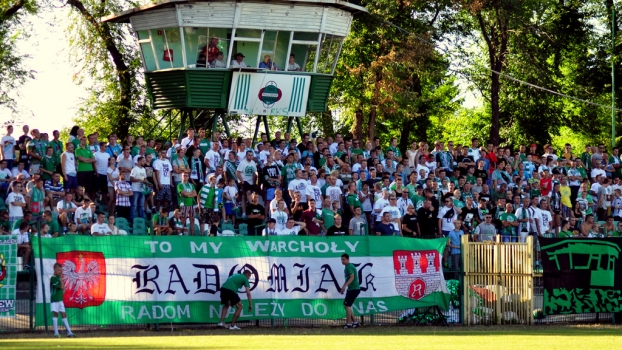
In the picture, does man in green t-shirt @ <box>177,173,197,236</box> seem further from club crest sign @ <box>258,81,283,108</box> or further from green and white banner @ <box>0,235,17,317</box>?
club crest sign @ <box>258,81,283,108</box>

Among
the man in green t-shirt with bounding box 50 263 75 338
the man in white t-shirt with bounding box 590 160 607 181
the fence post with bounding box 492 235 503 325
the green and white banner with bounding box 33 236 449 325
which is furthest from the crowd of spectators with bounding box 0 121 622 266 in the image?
the man in green t-shirt with bounding box 50 263 75 338

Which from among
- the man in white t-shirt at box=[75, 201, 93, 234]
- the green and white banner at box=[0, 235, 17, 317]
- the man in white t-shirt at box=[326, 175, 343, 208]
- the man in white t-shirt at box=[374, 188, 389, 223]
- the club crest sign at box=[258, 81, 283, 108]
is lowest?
the green and white banner at box=[0, 235, 17, 317]

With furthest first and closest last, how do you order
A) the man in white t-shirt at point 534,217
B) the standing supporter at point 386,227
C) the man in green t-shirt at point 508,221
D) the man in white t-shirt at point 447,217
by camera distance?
the man in white t-shirt at point 534,217, the man in green t-shirt at point 508,221, the man in white t-shirt at point 447,217, the standing supporter at point 386,227

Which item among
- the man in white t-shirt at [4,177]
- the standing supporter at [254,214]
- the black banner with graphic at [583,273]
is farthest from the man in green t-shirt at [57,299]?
the black banner with graphic at [583,273]

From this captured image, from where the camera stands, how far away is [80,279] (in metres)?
21.5

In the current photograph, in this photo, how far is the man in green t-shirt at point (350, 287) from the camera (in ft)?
74.7

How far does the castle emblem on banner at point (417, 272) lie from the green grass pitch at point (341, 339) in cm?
93

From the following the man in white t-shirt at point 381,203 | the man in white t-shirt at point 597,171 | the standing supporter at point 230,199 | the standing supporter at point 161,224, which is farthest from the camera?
the man in white t-shirt at point 597,171

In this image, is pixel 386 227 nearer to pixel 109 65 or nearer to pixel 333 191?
pixel 333 191

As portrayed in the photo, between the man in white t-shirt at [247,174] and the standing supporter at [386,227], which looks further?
the man in white t-shirt at [247,174]

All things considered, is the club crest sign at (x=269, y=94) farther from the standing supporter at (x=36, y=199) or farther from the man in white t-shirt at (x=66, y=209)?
the standing supporter at (x=36, y=199)

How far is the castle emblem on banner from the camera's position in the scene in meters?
23.9

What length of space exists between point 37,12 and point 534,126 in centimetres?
2747

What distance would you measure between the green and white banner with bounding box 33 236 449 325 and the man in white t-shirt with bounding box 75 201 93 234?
341 centimetres
